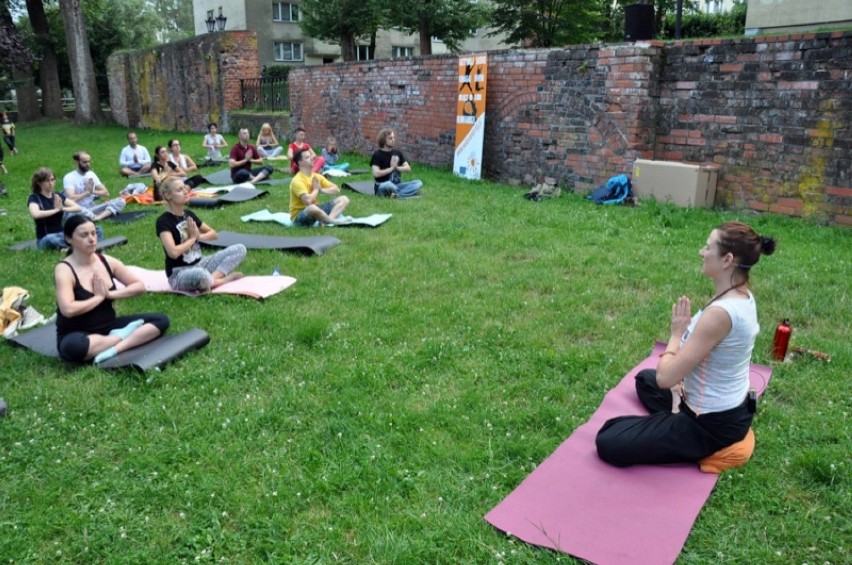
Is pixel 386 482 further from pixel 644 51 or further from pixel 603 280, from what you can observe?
pixel 644 51

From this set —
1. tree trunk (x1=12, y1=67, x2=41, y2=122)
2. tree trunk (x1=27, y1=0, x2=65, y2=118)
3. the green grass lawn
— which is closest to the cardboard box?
the green grass lawn

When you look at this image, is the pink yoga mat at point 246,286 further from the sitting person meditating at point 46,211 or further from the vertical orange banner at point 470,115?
the vertical orange banner at point 470,115

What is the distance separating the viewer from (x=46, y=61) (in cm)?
3044

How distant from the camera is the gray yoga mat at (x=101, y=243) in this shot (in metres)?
7.95

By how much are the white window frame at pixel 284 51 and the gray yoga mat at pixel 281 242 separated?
32317mm

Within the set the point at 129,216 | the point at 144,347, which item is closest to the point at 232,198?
the point at 129,216

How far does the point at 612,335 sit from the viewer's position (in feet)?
16.0

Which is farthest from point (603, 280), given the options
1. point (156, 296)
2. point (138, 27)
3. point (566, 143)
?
point (138, 27)

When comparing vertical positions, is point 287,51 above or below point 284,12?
below

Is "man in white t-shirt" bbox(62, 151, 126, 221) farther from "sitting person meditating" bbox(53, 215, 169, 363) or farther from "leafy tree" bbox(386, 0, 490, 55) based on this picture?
"leafy tree" bbox(386, 0, 490, 55)

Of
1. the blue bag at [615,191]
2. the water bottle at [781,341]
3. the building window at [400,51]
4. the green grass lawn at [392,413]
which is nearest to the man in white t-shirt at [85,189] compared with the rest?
the green grass lawn at [392,413]

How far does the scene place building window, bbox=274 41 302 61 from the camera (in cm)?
3738

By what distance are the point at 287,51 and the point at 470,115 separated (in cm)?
2894

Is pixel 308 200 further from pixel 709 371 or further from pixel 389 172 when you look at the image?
pixel 709 371
